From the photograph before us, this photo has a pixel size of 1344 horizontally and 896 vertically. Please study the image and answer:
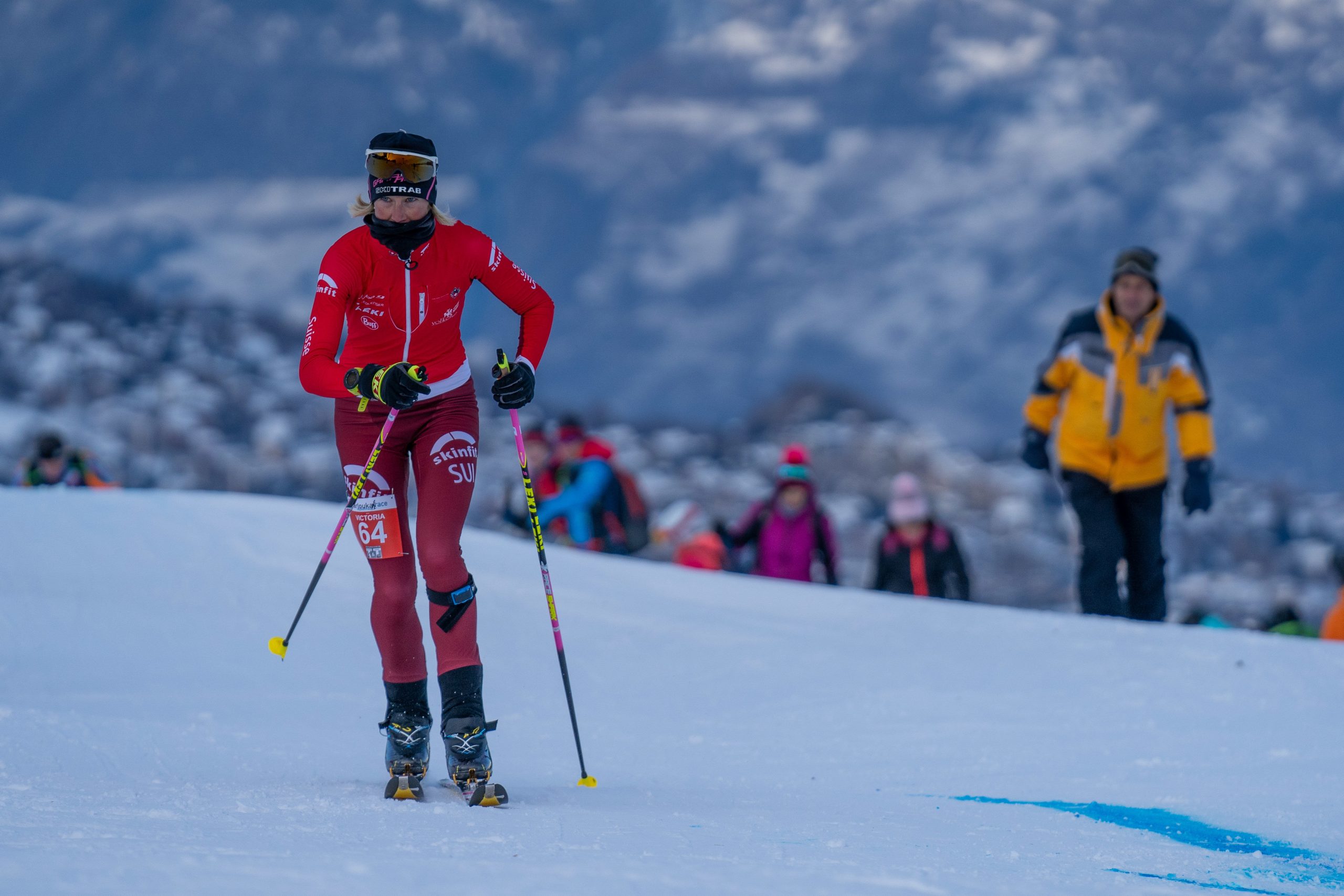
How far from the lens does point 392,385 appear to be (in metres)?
3.36

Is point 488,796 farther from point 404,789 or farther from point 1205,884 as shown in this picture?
point 1205,884

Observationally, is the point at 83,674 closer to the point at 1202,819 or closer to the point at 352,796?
the point at 352,796

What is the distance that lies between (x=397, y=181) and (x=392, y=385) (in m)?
0.59

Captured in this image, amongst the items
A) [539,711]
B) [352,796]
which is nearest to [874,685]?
[539,711]

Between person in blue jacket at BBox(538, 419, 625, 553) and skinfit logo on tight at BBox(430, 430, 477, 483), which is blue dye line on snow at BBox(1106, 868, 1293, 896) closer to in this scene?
skinfit logo on tight at BBox(430, 430, 477, 483)

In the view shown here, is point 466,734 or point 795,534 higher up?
point 795,534

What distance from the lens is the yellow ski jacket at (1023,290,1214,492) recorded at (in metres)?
6.33

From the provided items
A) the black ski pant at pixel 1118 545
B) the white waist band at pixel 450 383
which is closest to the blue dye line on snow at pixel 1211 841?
the white waist band at pixel 450 383

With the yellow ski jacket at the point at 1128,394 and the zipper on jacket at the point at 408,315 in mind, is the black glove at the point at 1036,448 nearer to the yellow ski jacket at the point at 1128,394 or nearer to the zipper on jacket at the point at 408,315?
the yellow ski jacket at the point at 1128,394

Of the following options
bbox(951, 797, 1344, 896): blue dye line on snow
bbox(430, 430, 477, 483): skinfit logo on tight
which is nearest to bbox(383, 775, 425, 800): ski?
bbox(430, 430, 477, 483): skinfit logo on tight

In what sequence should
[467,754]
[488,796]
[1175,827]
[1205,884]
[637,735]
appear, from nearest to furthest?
[1205,884] → [488,796] → [467,754] → [1175,827] → [637,735]

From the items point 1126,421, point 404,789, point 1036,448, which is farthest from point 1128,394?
point 404,789

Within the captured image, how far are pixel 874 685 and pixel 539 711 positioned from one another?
1456 mm

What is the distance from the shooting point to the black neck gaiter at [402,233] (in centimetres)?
355
